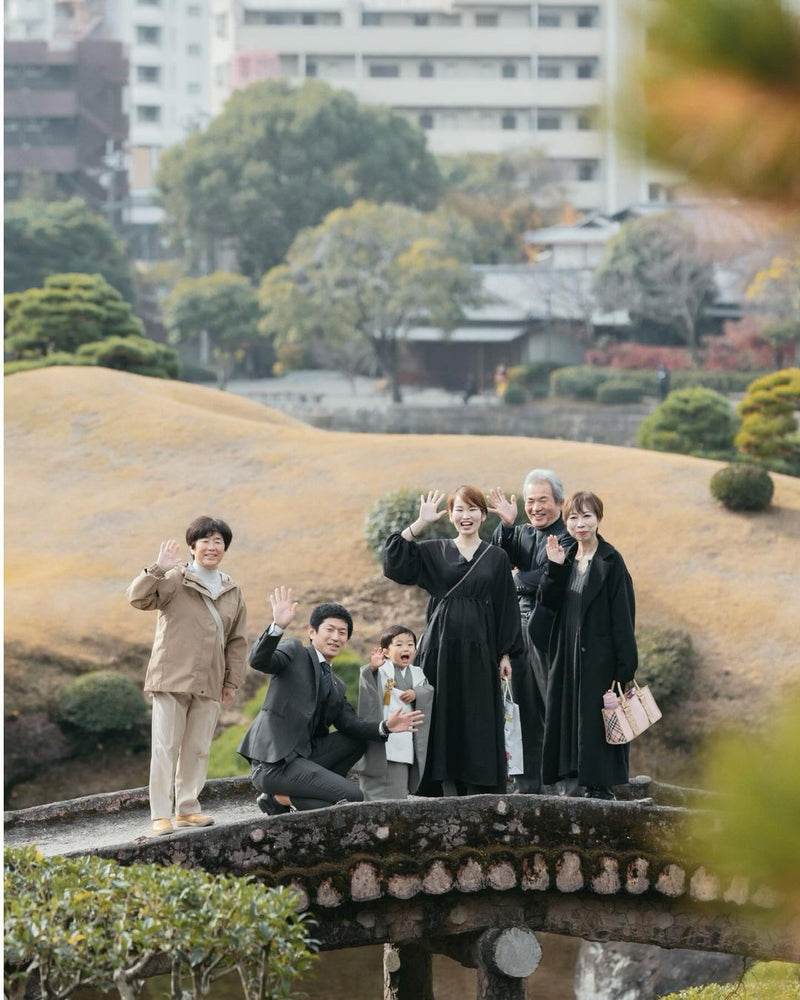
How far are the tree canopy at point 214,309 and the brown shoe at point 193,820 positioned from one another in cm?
3987

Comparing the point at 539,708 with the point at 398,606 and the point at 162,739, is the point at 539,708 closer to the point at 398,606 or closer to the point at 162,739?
the point at 162,739

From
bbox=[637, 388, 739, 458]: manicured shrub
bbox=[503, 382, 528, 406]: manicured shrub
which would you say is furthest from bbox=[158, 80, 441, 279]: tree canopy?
bbox=[637, 388, 739, 458]: manicured shrub

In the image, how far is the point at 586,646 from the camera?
729cm

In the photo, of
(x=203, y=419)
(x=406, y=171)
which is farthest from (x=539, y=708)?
(x=406, y=171)

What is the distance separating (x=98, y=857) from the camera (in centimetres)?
605

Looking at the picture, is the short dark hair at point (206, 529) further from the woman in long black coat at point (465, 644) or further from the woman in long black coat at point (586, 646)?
the woman in long black coat at point (586, 646)

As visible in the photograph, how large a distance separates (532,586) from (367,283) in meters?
36.4

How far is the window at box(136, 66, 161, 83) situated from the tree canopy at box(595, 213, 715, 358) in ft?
112

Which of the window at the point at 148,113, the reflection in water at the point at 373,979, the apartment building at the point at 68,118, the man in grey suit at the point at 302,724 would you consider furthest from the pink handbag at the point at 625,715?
the window at the point at 148,113

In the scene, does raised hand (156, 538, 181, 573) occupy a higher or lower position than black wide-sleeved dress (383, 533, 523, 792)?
higher

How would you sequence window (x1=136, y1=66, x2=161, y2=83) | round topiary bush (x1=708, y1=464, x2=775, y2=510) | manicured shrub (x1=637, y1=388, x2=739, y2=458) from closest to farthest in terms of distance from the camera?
round topiary bush (x1=708, y1=464, x2=775, y2=510), manicured shrub (x1=637, y1=388, x2=739, y2=458), window (x1=136, y1=66, x2=161, y2=83)

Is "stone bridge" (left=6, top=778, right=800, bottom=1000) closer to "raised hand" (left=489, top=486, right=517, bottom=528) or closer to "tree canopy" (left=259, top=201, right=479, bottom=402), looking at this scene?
"raised hand" (left=489, top=486, right=517, bottom=528)

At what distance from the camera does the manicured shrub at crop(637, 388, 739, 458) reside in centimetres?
2347

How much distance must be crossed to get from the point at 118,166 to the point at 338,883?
57.6m
